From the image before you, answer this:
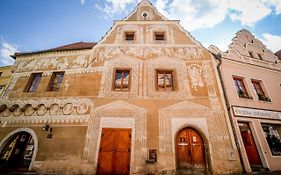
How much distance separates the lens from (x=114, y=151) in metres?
7.59

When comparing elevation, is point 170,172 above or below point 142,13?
below

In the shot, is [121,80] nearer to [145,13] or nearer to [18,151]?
[145,13]

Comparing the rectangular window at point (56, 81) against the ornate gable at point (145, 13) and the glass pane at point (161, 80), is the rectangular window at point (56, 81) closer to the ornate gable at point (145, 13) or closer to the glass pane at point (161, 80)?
the glass pane at point (161, 80)

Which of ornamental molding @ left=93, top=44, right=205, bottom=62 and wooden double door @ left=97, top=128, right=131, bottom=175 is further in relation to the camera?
ornamental molding @ left=93, top=44, right=205, bottom=62

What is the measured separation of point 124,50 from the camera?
1045 cm

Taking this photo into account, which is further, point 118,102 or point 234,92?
point 234,92

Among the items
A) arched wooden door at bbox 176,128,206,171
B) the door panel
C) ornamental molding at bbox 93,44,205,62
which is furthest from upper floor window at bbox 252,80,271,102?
arched wooden door at bbox 176,128,206,171

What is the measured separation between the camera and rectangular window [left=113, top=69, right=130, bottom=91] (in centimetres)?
925

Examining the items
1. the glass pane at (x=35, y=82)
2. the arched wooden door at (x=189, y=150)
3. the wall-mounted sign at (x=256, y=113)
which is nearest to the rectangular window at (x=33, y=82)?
the glass pane at (x=35, y=82)

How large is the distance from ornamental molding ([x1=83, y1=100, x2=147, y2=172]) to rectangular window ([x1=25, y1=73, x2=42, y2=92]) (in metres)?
4.47

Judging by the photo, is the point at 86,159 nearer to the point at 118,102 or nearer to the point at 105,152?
the point at 105,152

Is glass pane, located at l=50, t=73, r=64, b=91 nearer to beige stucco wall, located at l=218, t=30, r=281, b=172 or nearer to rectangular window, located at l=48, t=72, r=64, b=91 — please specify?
rectangular window, located at l=48, t=72, r=64, b=91

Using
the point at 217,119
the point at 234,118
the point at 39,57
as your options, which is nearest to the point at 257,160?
the point at 234,118

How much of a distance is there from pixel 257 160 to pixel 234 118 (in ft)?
7.88
